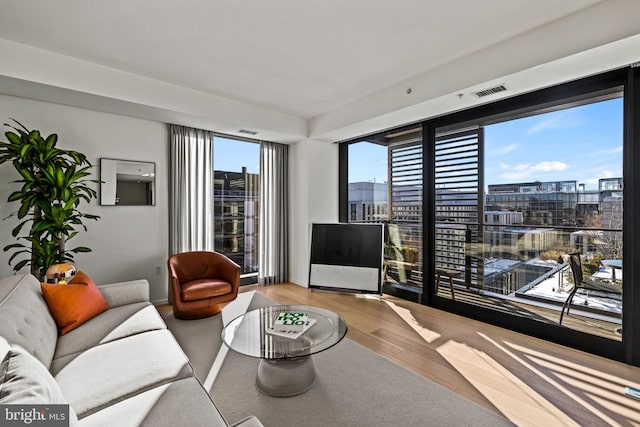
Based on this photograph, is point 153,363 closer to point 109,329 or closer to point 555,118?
point 109,329

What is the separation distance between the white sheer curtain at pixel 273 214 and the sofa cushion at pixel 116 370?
10.0 feet

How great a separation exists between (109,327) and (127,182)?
2170mm

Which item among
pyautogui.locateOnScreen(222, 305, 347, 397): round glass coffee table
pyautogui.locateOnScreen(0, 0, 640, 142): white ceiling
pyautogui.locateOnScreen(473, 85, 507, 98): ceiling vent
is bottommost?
pyautogui.locateOnScreen(222, 305, 347, 397): round glass coffee table

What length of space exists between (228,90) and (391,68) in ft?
6.34

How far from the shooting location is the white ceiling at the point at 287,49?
7.11ft

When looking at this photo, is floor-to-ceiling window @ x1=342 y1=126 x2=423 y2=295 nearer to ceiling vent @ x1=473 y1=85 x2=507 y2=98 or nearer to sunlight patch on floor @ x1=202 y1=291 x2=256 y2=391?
ceiling vent @ x1=473 y1=85 x2=507 y2=98

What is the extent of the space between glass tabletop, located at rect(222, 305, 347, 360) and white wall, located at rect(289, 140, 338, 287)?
2324mm

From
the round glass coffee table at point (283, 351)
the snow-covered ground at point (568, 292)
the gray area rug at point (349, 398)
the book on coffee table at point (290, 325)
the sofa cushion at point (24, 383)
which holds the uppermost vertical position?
the sofa cushion at point (24, 383)

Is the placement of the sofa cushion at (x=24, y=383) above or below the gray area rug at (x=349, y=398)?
above

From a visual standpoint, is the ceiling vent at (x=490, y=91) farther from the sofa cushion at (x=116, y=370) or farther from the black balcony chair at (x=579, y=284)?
the sofa cushion at (x=116, y=370)

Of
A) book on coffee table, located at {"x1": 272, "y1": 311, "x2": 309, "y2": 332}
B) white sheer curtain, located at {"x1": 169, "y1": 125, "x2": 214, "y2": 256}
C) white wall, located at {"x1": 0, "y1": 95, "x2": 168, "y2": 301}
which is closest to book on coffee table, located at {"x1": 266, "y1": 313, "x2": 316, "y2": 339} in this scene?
book on coffee table, located at {"x1": 272, "y1": 311, "x2": 309, "y2": 332}

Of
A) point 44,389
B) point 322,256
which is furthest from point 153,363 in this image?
point 322,256

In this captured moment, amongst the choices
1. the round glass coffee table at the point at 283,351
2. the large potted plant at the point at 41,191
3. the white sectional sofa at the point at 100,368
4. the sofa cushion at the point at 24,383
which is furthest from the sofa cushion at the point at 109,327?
the large potted plant at the point at 41,191

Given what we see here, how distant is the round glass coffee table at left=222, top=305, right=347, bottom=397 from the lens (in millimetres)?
1953
